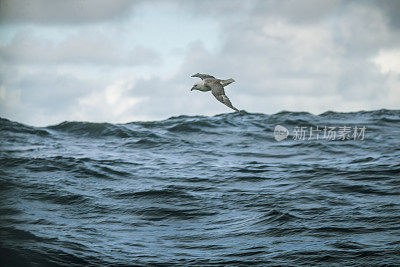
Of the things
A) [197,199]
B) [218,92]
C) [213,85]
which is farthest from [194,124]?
[218,92]

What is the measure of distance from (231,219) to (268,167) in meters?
5.87

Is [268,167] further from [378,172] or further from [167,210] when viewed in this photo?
[167,210]

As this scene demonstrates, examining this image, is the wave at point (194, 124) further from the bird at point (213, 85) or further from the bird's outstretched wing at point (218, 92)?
the bird's outstretched wing at point (218, 92)

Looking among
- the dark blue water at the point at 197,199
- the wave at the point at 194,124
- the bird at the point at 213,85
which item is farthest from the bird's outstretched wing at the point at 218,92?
the wave at the point at 194,124

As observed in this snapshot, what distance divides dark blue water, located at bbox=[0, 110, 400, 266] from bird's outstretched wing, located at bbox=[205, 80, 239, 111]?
3.54 metres

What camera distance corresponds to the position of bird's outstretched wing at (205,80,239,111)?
813cm

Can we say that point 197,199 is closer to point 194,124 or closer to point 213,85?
point 213,85

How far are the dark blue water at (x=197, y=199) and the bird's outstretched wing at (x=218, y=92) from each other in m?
3.54

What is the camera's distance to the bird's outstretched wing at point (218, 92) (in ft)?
26.7

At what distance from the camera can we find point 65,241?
36.7 feet

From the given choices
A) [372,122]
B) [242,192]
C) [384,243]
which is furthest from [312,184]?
[372,122]

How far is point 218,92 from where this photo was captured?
8.89 meters

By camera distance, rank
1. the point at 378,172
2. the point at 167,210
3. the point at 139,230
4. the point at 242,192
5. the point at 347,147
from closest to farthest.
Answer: the point at 139,230 < the point at 167,210 < the point at 242,192 < the point at 378,172 < the point at 347,147

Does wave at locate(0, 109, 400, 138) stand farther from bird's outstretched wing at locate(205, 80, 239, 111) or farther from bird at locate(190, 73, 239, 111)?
bird's outstretched wing at locate(205, 80, 239, 111)
